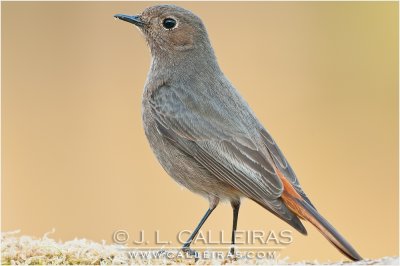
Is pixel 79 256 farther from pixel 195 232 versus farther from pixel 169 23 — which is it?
pixel 169 23

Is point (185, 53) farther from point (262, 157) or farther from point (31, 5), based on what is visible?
point (31, 5)

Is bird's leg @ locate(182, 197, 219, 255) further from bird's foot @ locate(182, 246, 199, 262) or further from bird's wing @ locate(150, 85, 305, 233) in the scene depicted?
bird's wing @ locate(150, 85, 305, 233)

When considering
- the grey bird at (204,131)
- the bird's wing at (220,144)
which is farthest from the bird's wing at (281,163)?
the bird's wing at (220,144)

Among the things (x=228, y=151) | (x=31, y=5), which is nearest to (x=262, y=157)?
(x=228, y=151)

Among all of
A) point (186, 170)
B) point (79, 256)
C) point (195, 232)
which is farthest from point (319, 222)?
point (79, 256)

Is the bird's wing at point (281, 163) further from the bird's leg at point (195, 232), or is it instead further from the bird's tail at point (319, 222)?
the bird's leg at point (195, 232)

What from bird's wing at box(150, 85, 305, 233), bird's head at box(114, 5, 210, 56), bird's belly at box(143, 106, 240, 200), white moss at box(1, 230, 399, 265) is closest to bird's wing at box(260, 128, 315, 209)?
bird's wing at box(150, 85, 305, 233)

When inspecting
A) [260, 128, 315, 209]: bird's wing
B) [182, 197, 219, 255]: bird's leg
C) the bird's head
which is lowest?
[182, 197, 219, 255]: bird's leg
